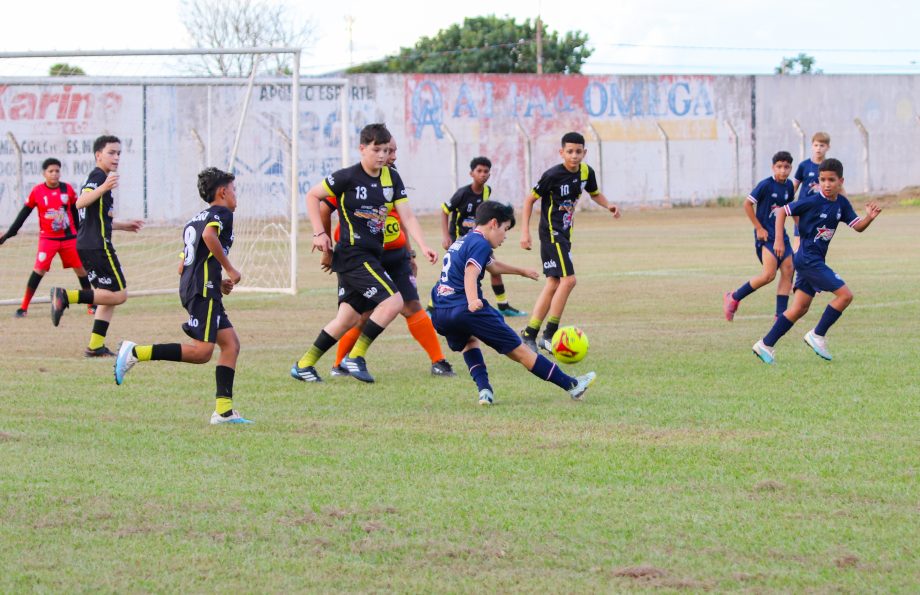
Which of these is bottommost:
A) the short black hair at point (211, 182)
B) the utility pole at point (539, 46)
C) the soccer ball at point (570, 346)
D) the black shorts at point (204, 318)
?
the soccer ball at point (570, 346)

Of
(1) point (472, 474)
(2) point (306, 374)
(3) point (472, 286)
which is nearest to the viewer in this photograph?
(1) point (472, 474)

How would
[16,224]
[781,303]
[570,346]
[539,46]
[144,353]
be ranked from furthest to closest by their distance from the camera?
[539,46], [16,224], [781,303], [570,346], [144,353]

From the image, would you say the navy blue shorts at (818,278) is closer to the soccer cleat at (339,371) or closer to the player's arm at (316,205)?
the soccer cleat at (339,371)

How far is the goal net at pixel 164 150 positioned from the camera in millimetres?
17266

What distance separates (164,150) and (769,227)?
25359mm

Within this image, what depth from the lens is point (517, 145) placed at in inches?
1738

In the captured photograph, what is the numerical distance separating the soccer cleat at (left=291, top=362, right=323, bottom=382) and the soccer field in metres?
0.12

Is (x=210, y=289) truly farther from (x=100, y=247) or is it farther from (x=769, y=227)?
(x=769, y=227)

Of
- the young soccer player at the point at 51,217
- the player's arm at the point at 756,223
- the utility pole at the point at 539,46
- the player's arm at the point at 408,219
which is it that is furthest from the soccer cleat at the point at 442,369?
the utility pole at the point at 539,46

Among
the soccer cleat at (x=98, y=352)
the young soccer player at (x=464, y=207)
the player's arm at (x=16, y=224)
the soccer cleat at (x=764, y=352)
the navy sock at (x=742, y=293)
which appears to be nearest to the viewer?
the soccer cleat at (x=764, y=352)

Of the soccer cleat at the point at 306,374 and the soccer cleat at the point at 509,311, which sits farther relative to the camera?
the soccer cleat at the point at 509,311

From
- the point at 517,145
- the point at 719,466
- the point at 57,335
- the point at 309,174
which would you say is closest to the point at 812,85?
the point at 517,145

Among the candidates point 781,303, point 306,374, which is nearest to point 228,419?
point 306,374

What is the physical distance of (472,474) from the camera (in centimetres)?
629
